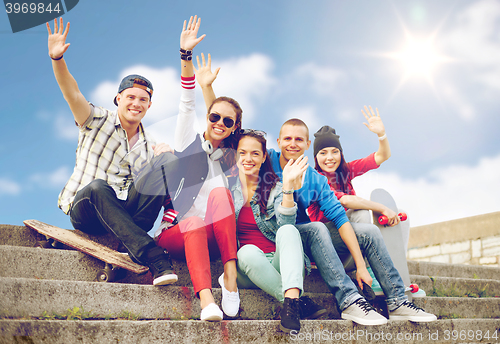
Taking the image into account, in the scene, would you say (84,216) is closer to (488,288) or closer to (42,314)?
(42,314)

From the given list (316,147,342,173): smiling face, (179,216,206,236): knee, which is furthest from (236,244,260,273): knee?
(316,147,342,173): smiling face

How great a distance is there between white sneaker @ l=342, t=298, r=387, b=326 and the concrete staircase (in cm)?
7

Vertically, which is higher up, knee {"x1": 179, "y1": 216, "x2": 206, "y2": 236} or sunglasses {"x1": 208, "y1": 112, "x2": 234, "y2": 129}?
sunglasses {"x1": 208, "y1": 112, "x2": 234, "y2": 129}

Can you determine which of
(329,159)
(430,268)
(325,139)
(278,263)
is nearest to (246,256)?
(278,263)

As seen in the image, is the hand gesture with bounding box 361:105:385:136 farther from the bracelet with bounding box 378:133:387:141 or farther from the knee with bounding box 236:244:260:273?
the knee with bounding box 236:244:260:273

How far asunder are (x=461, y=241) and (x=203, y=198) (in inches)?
215

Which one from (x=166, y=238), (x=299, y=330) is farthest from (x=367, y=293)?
(x=166, y=238)

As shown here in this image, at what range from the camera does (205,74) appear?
3.22 m

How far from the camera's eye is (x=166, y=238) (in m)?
2.39

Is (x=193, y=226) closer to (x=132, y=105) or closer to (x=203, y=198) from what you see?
(x=203, y=198)

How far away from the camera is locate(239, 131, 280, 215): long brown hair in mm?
2605

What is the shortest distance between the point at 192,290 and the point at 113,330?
53 cm

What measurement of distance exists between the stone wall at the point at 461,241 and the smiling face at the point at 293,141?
Answer: 4593mm

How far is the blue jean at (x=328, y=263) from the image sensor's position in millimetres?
2336
